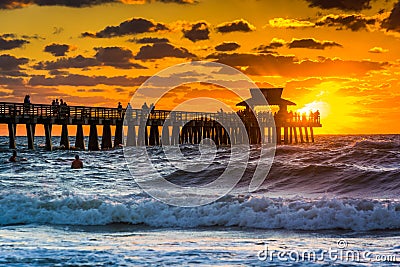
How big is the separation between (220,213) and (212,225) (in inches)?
24.8

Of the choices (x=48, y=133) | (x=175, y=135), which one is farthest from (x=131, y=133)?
(x=48, y=133)

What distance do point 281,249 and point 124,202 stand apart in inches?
274

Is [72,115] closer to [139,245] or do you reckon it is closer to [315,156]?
[315,156]

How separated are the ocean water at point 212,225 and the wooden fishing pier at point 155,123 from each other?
1967 cm

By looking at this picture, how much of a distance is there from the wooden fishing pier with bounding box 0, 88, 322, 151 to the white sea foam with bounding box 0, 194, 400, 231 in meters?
27.0

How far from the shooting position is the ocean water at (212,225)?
1017 centimetres

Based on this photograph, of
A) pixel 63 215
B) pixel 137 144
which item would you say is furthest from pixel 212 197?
pixel 137 144

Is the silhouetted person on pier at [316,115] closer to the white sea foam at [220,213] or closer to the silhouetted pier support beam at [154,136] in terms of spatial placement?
the silhouetted pier support beam at [154,136]

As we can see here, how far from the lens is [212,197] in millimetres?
18391

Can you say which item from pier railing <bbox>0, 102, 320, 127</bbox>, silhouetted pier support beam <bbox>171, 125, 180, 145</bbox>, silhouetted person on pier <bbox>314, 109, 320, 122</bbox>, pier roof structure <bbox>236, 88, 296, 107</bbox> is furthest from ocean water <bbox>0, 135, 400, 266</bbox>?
silhouetted person on pier <bbox>314, 109, 320, 122</bbox>

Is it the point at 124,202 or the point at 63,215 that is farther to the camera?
the point at 124,202

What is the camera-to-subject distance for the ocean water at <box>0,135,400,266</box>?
1017 centimetres

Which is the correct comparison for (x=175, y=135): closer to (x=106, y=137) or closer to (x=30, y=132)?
(x=106, y=137)

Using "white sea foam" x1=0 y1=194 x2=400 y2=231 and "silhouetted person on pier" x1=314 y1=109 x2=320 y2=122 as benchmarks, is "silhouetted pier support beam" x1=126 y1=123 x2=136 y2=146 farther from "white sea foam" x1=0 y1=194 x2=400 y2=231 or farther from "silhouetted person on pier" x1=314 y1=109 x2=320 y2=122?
"white sea foam" x1=0 y1=194 x2=400 y2=231
